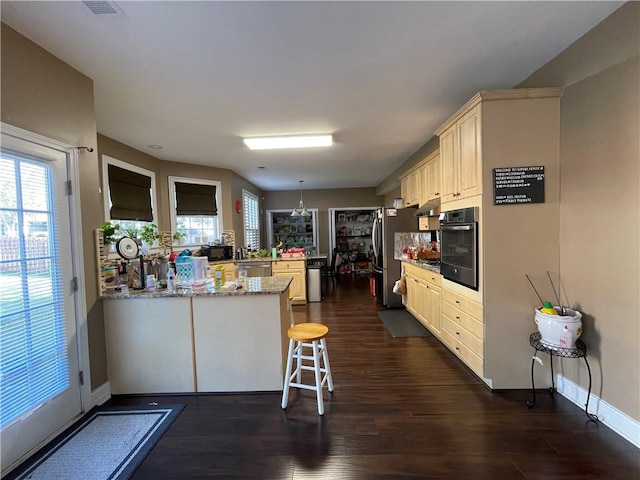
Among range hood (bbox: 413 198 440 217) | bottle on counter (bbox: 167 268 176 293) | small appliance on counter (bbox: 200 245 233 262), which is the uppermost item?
range hood (bbox: 413 198 440 217)

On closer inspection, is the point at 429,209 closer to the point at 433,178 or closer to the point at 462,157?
the point at 433,178

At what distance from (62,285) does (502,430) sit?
10.6 ft

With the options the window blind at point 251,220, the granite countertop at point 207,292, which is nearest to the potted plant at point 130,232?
the granite countertop at point 207,292

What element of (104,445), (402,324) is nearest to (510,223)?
(402,324)

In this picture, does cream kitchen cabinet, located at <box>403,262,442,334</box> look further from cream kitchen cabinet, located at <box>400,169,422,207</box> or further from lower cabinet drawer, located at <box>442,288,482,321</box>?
cream kitchen cabinet, located at <box>400,169,422,207</box>

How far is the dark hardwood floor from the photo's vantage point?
1.62 metres

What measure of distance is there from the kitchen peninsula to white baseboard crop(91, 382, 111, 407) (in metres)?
0.05

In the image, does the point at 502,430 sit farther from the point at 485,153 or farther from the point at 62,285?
the point at 62,285

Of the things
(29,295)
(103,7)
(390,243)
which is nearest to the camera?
(103,7)

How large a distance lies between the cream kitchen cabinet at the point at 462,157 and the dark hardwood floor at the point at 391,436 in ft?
5.60

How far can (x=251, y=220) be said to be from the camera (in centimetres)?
696

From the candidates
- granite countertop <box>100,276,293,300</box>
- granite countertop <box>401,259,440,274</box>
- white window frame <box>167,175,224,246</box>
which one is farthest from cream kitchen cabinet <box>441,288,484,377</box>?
white window frame <box>167,175,224,246</box>

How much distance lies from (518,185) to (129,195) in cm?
444

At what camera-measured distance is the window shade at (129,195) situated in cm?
355
